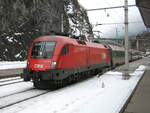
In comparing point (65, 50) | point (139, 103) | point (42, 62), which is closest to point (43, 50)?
point (42, 62)

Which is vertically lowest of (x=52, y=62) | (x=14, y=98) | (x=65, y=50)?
(x=14, y=98)

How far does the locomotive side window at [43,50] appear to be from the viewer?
13.7 metres

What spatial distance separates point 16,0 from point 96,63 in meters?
12.5

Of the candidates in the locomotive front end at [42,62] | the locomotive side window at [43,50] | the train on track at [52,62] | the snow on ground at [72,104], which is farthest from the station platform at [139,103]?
the locomotive side window at [43,50]

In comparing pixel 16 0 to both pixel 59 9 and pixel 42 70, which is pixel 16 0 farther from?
pixel 59 9

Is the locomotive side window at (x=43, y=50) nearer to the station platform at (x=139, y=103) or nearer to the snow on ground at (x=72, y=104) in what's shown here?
the snow on ground at (x=72, y=104)

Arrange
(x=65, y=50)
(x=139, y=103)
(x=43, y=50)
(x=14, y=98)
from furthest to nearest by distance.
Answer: (x=65, y=50), (x=43, y=50), (x=14, y=98), (x=139, y=103)

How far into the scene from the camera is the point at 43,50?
45.5 feet

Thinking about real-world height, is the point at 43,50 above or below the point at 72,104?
above

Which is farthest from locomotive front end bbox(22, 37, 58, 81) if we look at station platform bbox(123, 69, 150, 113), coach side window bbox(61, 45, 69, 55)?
station platform bbox(123, 69, 150, 113)

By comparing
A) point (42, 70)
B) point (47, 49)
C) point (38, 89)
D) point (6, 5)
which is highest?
point (6, 5)

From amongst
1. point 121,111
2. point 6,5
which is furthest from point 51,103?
point 6,5

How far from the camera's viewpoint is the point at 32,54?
1419cm

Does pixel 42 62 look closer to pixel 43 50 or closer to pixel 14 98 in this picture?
pixel 43 50
